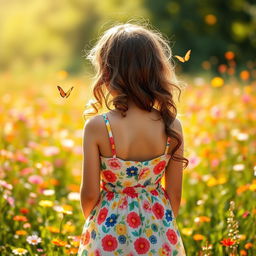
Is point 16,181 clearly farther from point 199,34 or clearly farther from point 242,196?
point 199,34

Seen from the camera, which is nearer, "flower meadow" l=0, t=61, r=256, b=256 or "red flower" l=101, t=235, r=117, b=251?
"red flower" l=101, t=235, r=117, b=251

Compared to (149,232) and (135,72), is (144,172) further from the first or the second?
(135,72)

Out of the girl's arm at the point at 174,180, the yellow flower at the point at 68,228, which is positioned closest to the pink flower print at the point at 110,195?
the girl's arm at the point at 174,180

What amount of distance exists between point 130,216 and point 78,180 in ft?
7.11

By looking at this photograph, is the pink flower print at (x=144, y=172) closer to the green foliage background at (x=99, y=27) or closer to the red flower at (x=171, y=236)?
the red flower at (x=171, y=236)

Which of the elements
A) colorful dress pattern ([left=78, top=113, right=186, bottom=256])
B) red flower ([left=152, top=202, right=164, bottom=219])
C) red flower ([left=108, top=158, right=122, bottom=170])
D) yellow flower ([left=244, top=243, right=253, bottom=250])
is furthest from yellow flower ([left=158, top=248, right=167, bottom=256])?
yellow flower ([left=244, top=243, right=253, bottom=250])

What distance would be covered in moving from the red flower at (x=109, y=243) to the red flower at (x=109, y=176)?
0.23 metres

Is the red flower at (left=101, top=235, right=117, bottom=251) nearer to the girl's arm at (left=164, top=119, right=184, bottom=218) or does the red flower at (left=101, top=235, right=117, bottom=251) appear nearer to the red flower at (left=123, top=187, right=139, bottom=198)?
the red flower at (left=123, top=187, right=139, bottom=198)

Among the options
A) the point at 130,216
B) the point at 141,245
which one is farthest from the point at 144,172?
the point at 141,245

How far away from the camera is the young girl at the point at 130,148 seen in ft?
7.22

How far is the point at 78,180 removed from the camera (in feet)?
14.3

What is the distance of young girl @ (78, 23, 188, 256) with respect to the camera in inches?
86.6

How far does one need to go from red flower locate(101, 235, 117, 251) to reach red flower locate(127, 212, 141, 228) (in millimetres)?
88

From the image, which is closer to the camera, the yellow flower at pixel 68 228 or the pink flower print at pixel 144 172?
the pink flower print at pixel 144 172
